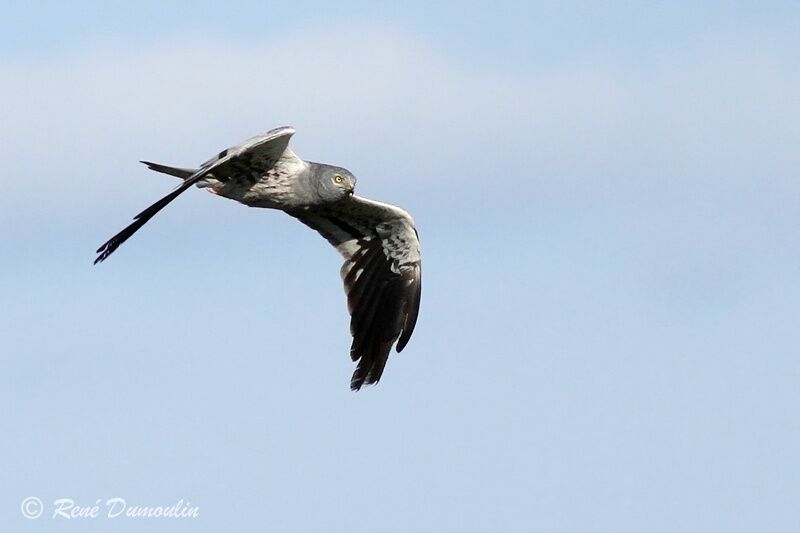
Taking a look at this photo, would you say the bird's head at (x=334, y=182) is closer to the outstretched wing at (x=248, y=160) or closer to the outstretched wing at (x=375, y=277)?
the outstretched wing at (x=248, y=160)

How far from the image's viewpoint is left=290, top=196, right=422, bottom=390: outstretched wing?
21.2 metres

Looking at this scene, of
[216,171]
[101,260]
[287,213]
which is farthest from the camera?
[287,213]

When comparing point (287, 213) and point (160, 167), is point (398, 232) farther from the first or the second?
point (160, 167)

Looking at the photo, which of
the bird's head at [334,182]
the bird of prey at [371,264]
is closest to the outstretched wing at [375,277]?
the bird of prey at [371,264]

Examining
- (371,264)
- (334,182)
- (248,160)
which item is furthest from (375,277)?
(248,160)

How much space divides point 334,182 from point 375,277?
263cm

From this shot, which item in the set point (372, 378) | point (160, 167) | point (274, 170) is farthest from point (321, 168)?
point (372, 378)

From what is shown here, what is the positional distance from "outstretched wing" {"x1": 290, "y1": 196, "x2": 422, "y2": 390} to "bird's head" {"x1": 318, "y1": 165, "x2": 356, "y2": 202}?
165cm

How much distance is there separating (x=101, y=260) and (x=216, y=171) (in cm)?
382

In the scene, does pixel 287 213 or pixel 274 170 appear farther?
pixel 287 213

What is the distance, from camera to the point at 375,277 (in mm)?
21578

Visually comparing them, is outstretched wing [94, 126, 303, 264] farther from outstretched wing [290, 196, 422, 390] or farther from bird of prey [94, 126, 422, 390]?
outstretched wing [290, 196, 422, 390]

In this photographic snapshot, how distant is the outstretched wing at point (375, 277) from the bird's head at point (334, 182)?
5.40 ft

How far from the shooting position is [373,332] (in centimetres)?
2141
